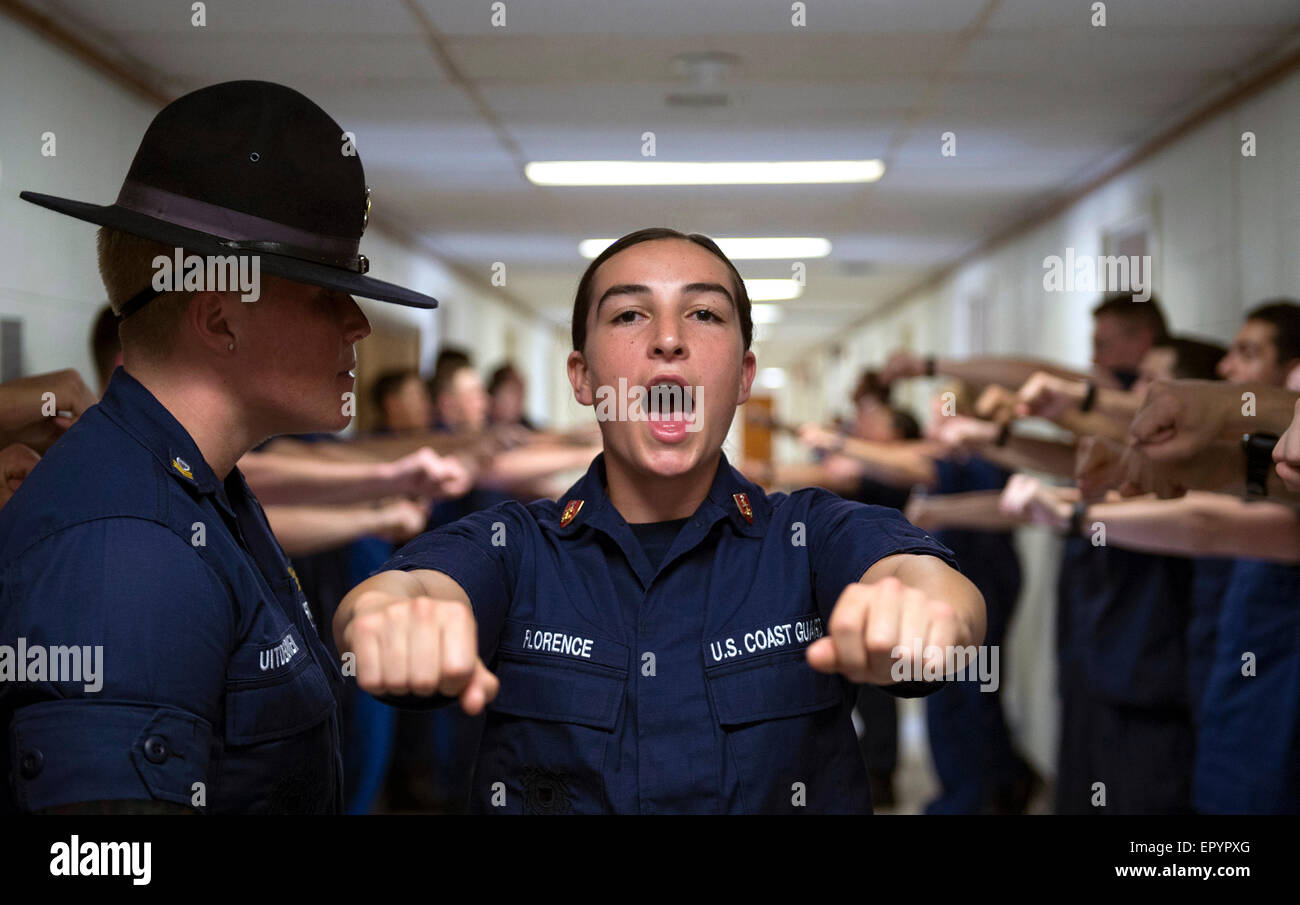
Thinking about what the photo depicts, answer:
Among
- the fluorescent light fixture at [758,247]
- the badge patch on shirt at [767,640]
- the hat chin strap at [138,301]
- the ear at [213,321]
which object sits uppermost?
the fluorescent light fixture at [758,247]

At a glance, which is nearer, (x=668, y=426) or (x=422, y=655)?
(x=422, y=655)

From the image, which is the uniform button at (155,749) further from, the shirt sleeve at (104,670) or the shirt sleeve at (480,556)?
the shirt sleeve at (480,556)

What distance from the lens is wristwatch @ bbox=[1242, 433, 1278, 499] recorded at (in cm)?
101

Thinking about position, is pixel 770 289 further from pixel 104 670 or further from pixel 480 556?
pixel 104 670

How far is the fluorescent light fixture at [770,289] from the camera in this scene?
2.71 ft

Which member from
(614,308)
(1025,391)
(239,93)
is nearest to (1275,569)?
(1025,391)

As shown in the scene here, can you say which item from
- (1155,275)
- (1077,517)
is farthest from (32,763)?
(1155,275)

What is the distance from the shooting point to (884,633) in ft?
1.74

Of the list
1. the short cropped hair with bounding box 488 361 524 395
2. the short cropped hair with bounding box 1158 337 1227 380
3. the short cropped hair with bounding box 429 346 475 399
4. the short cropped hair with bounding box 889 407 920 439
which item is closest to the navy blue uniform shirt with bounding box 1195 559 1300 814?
the short cropped hair with bounding box 1158 337 1227 380

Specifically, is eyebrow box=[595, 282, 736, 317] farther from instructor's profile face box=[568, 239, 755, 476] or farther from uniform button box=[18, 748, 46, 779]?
uniform button box=[18, 748, 46, 779]

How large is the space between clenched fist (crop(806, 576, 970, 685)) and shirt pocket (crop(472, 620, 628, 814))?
0.75 feet

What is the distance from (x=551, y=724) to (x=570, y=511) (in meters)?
0.16

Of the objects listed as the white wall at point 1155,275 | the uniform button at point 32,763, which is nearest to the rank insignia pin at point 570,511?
the uniform button at point 32,763

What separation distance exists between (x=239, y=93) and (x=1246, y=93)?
3.93 ft
